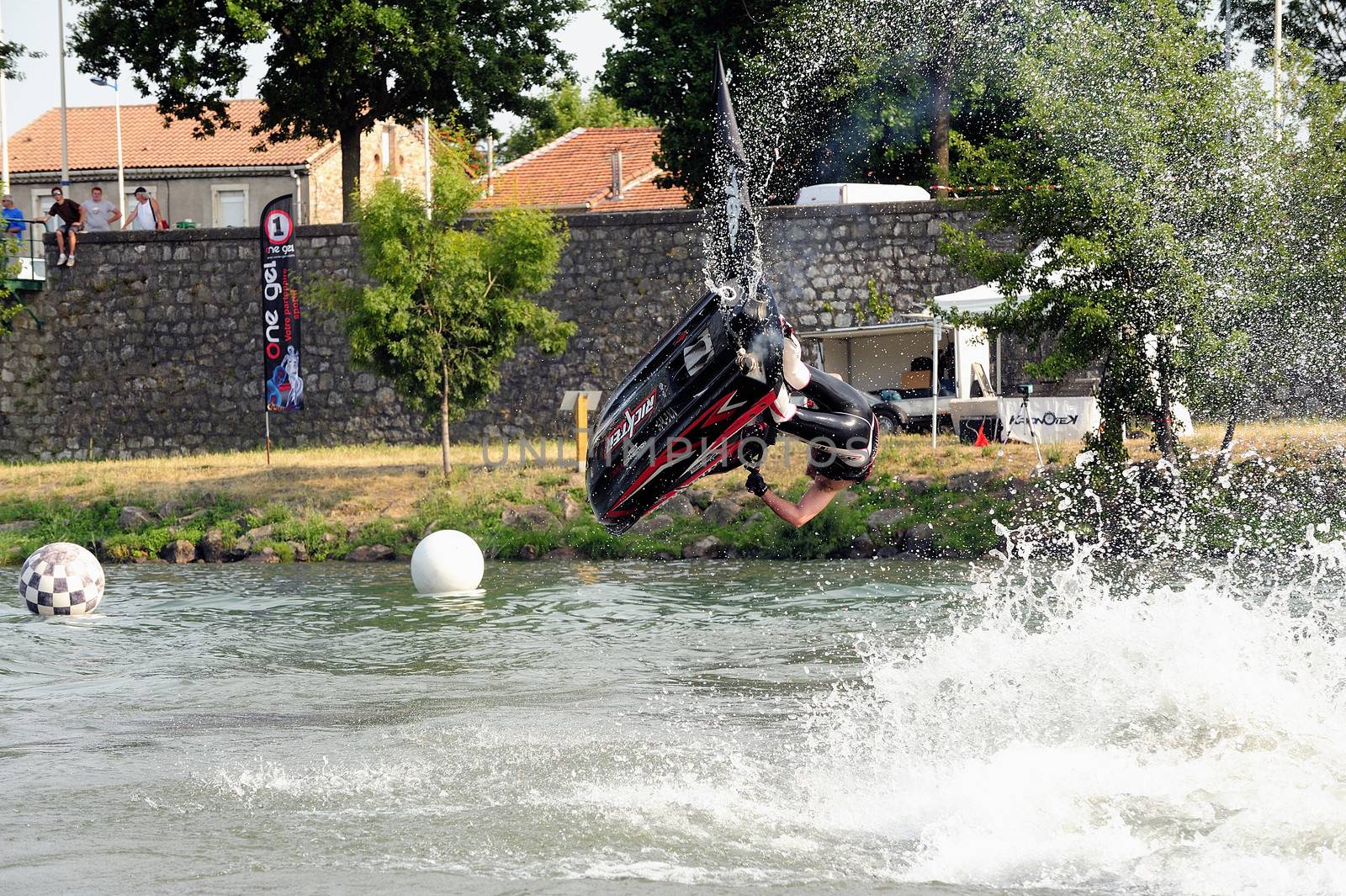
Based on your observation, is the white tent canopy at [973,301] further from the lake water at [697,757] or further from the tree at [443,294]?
the lake water at [697,757]

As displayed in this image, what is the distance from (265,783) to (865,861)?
165 inches

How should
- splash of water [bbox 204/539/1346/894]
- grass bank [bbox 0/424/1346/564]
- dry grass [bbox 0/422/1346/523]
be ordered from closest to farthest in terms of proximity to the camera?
splash of water [bbox 204/539/1346/894]
grass bank [bbox 0/424/1346/564]
dry grass [bbox 0/422/1346/523]

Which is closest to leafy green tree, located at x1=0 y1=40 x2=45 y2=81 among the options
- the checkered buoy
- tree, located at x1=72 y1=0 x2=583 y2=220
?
tree, located at x1=72 y1=0 x2=583 y2=220

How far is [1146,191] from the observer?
76.4ft

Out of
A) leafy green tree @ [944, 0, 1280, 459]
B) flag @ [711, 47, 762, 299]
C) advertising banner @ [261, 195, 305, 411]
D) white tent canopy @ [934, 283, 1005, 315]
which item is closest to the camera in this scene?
flag @ [711, 47, 762, 299]

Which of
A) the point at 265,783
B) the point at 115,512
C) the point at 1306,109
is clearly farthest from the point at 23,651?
the point at 1306,109

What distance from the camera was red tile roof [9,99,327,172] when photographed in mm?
52438

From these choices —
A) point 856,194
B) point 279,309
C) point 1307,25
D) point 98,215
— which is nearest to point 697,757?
point 279,309

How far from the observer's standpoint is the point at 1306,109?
23.1m

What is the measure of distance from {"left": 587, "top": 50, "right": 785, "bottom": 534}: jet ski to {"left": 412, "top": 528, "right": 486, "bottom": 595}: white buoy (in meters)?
9.77

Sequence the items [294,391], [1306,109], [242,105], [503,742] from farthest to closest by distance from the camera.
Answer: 1. [242,105]
2. [294,391]
3. [1306,109]
4. [503,742]

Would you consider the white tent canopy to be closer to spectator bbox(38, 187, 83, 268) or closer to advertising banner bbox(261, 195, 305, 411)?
advertising banner bbox(261, 195, 305, 411)

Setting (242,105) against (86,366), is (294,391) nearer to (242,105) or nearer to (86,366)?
(86,366)

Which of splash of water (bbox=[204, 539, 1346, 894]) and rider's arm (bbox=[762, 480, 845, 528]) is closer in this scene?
splash of water (bbox=[204, 539, 1346, 894])
